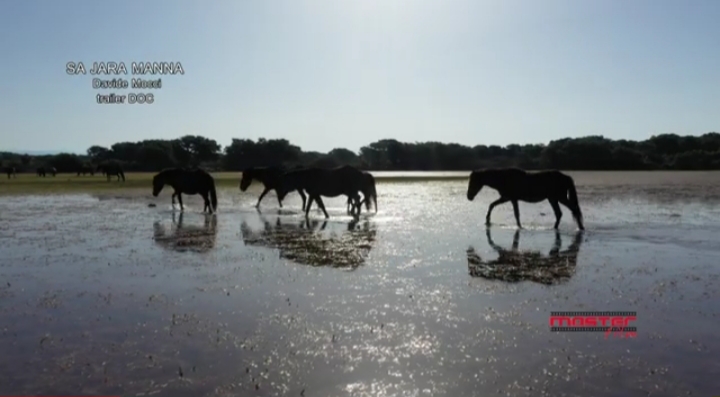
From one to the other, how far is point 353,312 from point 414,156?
109678mm

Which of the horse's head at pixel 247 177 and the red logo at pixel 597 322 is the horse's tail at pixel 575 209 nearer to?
the red logo at pixel 597 322

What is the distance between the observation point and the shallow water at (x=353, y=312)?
5.15 metres

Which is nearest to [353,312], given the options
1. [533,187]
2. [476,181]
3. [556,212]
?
[556,212]

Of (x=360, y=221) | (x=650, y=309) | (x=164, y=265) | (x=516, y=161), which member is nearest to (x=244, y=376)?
(x=650, y=309)

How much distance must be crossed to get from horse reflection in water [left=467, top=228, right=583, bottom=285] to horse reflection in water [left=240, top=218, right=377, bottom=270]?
2201 millimetres

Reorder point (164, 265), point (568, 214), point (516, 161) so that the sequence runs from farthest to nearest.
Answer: point (516, 161)
point (568, 214)
point (164, 265)

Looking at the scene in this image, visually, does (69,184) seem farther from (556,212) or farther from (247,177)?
(556,212)

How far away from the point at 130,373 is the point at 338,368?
1.87 metres

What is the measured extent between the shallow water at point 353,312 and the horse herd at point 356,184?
2478 mm

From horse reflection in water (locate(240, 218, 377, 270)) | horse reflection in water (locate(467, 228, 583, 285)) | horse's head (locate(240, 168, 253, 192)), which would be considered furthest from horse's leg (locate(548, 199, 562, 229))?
horse's head (locate(240, 168, 253, 192))

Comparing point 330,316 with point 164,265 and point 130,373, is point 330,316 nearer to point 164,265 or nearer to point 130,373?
point 130,373

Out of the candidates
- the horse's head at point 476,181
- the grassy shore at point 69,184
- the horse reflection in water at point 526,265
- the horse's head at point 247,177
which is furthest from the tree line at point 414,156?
the horse reflection in water at point 526,265

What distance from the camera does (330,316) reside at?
283 inches

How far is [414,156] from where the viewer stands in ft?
381
